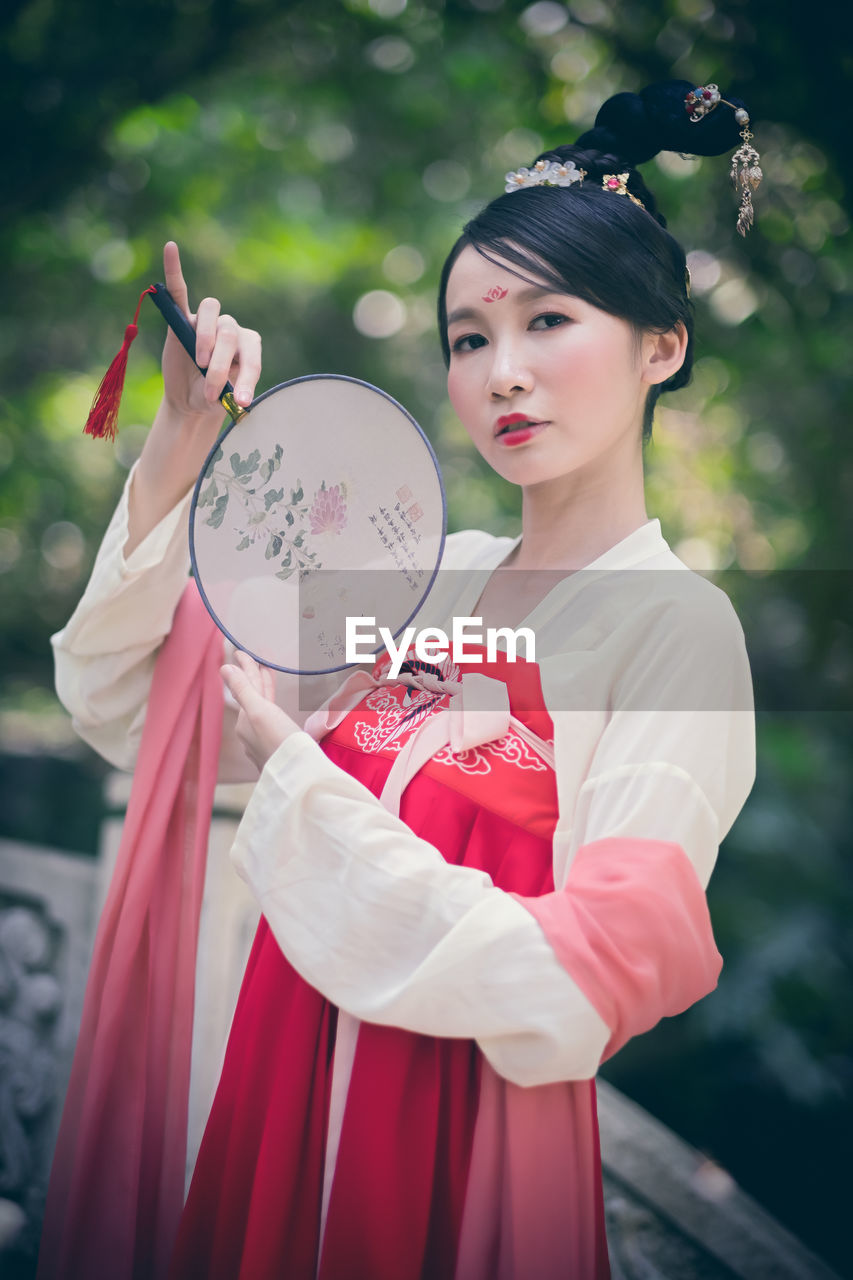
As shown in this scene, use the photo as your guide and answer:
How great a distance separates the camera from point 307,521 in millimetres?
1036

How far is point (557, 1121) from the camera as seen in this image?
851 millimetres

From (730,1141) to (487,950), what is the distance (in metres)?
2.25

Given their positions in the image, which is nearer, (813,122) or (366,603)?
(366,603)

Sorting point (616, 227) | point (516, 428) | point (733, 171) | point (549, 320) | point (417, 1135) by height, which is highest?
point (733, 171)

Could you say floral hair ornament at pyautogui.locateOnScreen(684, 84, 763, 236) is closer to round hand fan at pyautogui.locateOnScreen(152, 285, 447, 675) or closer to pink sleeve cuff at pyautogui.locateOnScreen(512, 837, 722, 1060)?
round hand fan at pyautogui.locateOnScreen(152, 285, 447, 675)

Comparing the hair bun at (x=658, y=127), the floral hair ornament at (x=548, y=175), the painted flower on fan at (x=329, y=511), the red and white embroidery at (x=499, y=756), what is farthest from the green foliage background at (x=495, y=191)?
the red and white embroidery at (x=499, y=756)

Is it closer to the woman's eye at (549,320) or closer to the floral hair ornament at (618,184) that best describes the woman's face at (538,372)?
the woman's eye at (549,320)

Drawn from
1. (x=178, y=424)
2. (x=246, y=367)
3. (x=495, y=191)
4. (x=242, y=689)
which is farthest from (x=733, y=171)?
(x=495, y=191)

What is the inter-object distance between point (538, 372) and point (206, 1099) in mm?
1654

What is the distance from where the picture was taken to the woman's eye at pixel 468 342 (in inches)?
41.5

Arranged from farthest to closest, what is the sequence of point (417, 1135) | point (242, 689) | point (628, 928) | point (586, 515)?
point (586, 515)
point (242, 689)
point (417, 1135)
point (628, 928)

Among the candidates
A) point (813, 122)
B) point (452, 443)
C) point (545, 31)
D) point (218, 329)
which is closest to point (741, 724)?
point (218, 329)

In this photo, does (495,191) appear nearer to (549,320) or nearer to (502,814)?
(549,320)

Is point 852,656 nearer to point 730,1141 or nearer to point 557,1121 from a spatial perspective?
point 730,1141
